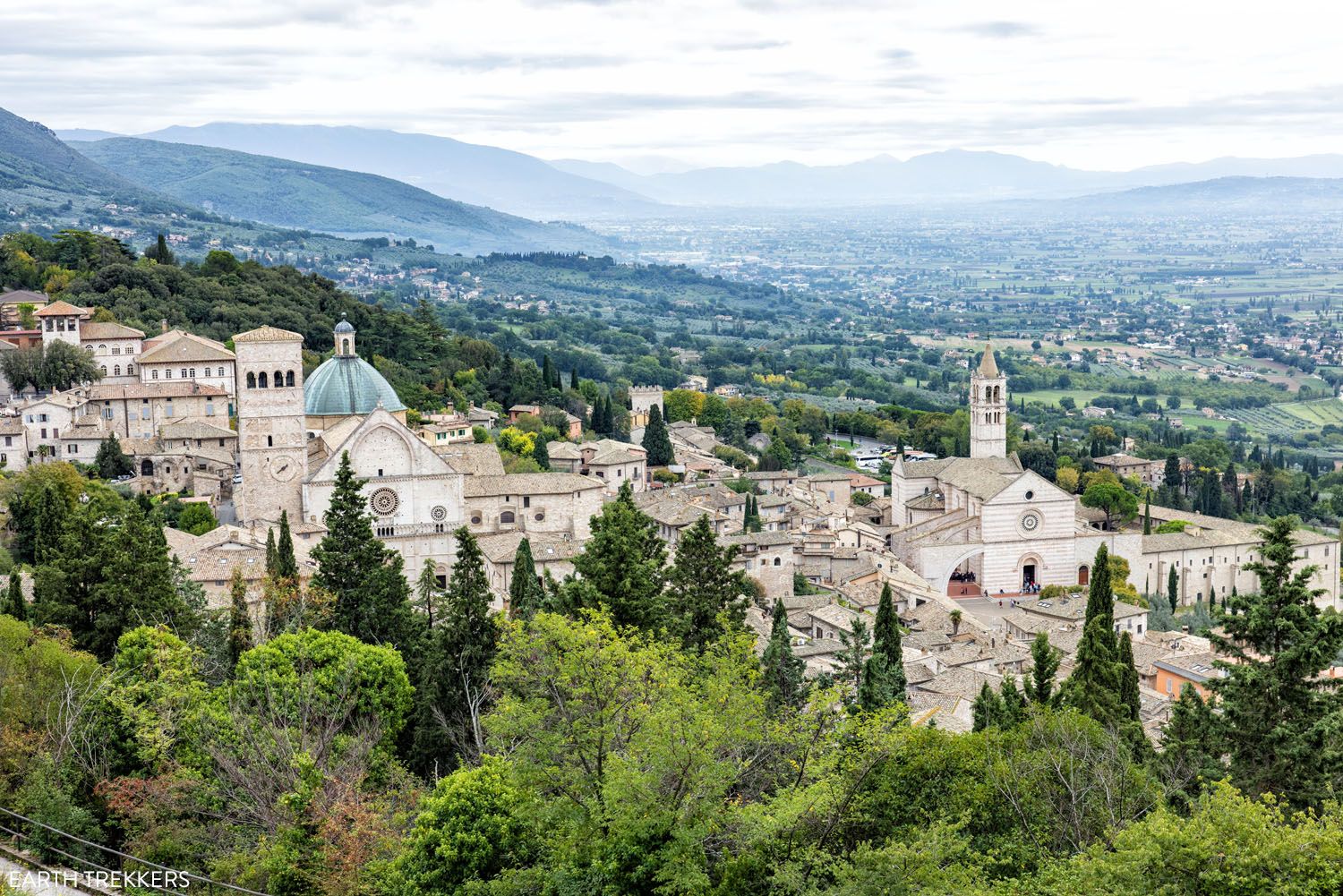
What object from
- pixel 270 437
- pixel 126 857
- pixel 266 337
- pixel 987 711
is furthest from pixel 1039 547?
pixel 126 857

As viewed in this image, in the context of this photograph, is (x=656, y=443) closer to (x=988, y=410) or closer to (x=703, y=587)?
(x=988, y=410)

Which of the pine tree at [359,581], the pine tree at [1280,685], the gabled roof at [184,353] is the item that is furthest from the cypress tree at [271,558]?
the gabled roof at [184,353]

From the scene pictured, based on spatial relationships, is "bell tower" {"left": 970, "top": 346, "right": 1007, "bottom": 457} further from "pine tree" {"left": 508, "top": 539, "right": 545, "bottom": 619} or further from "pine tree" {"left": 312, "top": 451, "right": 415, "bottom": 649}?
"pine tree" {"left": 312, "top": 451, "right": 415, "bottom": 649}

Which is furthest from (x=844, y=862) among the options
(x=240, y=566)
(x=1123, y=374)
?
(x=1123, y=374)

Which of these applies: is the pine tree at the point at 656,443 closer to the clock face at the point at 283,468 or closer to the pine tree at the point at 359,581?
the clock face at the point at 283,468

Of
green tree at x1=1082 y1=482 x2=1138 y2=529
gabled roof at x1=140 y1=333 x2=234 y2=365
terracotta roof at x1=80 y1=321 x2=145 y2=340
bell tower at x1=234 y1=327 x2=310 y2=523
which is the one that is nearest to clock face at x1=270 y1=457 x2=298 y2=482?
bell tower at x1=234 y1=327 x2=310 y2=523

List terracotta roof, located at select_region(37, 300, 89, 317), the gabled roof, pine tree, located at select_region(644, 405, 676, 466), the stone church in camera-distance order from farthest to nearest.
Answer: pine tree, located at select_region(644, 405, 676, 466) → terracotta roof, located at select_region(37, 300, 89, 317) → the gabled roof → the stone church
